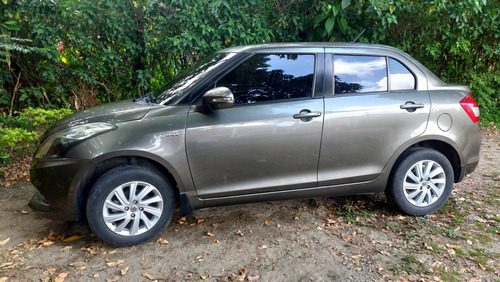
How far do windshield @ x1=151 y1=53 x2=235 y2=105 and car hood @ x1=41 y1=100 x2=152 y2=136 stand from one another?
0.64 feet

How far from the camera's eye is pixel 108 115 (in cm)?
348

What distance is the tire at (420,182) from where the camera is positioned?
12.7 ft

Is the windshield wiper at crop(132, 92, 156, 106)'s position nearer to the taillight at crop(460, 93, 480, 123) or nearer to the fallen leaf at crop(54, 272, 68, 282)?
the fallen leaf at crop(54, 272, 68, 282)

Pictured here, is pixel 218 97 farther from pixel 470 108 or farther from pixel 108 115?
pixel 470 108

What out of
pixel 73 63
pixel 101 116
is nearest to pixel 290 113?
pixel 101 116

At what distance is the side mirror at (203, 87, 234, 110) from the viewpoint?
3234mm

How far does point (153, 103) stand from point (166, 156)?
26.8 inches

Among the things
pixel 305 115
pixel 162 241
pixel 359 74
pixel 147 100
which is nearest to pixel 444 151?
pixel 359 74

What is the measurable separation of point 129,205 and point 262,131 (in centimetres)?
132

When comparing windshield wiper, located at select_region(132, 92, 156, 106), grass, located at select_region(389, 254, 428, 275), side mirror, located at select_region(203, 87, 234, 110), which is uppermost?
side mirror, located at select_region(203, 87, 234, 110)

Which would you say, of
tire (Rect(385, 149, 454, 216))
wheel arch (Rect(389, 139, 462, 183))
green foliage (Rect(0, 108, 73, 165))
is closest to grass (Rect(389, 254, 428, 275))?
tire (Rect(385, 149, 454, 216))

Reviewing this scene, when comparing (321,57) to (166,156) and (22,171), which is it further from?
(22,171)

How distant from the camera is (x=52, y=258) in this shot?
3219 mm

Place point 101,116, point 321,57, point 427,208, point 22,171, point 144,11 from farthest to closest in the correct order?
1. point 144,11
2. point 22,171
3. point 427,208
4. point 321,57
5. point 101,116
